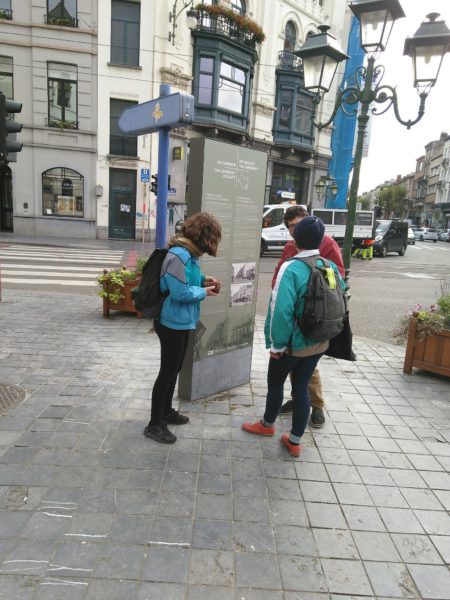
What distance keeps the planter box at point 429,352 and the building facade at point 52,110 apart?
18.6 meters

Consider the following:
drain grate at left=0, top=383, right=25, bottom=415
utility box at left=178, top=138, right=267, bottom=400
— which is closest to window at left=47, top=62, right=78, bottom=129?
drain grate at left=0, top=383, right=25, bottom=415

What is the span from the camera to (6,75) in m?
19.6

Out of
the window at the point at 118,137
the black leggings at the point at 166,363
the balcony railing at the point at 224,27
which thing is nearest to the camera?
the black leggings at the point at 166,363

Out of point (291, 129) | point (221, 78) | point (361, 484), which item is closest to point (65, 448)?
point (361, 484)

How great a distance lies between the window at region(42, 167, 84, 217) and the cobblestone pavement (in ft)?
58.2

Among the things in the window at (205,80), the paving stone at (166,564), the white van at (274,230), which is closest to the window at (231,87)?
the window at (205,80)

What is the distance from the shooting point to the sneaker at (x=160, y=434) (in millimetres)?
3355

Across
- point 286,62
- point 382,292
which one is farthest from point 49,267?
point 286,62

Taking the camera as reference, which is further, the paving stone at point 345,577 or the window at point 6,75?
the window at point 6,75

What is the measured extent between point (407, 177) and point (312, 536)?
11461cm

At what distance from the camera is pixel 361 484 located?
9.93 feet

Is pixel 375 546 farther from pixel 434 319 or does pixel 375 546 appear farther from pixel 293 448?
pixel 434 319

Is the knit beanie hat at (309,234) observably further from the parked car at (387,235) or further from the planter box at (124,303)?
the parked car at (387,235)

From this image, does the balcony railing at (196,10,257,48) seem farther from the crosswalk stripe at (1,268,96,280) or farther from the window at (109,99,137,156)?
the crosswalk stripe at (1,268,96,280)
